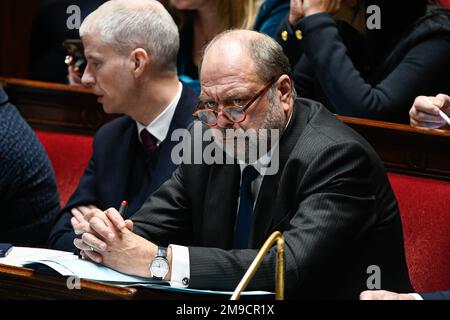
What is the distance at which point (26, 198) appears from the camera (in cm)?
301

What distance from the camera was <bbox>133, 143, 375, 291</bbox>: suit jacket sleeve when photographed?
2025mm

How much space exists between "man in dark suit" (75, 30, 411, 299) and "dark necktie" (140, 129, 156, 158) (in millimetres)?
504

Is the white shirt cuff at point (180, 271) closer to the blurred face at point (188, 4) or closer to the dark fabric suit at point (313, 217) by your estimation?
the dark fabric suit at point (313, 217)

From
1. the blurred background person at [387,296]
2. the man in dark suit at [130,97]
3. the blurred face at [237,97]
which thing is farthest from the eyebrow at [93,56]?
the blurred background person at [387,296]

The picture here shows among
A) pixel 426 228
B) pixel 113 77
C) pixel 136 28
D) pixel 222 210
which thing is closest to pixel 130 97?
pixel 113 77

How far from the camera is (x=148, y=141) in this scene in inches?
116

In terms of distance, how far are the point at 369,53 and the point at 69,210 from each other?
1081 mm

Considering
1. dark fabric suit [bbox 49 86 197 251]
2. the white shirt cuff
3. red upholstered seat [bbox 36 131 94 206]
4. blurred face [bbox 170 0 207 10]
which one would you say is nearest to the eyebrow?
dark fabric suit [bbox 49 86 197 251]

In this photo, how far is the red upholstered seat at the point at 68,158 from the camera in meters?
3.30

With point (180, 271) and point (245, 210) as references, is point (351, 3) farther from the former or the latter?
point (180, 271)
